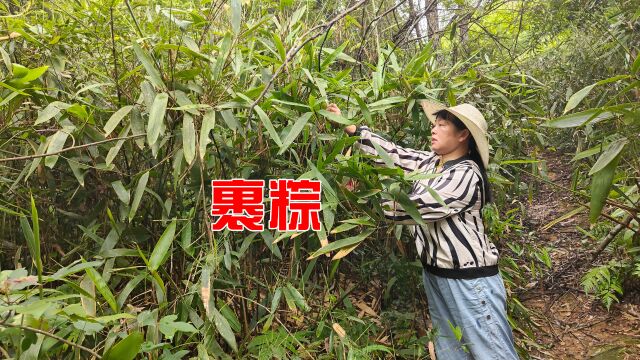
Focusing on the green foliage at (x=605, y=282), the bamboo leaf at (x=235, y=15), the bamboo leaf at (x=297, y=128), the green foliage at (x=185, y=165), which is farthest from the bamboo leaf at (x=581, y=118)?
the green foliage at (x=605, y=282)

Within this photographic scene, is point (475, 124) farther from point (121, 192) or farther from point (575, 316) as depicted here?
point (575, 316)

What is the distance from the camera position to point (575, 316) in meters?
2.53

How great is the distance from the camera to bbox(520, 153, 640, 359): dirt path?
2.27 meters

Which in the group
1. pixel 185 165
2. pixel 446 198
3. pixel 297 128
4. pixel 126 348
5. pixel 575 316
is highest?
pixel 297 128

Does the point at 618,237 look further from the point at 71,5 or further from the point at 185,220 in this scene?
the point at 71,5

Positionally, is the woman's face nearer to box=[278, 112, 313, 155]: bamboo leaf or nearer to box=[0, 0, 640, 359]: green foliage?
box=[0, 0, 640, 359]: green foliage

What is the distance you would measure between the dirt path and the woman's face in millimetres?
1167

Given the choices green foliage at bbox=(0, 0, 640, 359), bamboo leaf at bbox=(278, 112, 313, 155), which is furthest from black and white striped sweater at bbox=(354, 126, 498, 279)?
bamboo leaf at bbox=(278, 112, 313, 155)

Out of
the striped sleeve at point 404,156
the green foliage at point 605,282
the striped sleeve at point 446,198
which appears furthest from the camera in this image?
the green foliage at point 605,282

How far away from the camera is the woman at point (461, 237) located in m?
1.54

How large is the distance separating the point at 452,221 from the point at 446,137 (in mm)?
291

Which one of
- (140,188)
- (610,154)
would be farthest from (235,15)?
(610,154)

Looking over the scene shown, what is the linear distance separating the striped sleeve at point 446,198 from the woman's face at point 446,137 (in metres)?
0.11

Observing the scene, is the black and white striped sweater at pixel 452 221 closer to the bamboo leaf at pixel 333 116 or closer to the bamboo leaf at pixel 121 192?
the bamboo leaf at pixel 333 116
